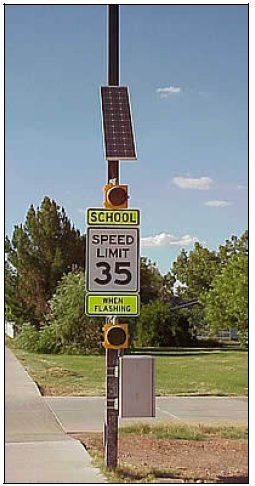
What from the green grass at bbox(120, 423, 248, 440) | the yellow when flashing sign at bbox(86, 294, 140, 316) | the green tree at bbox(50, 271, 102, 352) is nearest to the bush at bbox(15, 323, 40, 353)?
the green tree at bbox(50, 271, 102, 352)

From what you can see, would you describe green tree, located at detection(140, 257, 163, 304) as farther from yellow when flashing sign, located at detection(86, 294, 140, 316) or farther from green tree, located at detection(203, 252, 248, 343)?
yellow when flashing sign, located at detection(86, 294, 140, 316)

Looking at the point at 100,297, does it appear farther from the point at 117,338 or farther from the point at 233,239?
the point at 233,239

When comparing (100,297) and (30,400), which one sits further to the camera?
(30,400)

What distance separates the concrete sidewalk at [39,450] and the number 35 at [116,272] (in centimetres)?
175

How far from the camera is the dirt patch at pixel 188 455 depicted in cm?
863

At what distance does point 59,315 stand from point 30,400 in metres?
12.6

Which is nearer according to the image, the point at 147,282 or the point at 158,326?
the point at 158,326

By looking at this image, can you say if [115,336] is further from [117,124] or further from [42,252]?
[42,252]

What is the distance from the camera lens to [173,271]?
52875mm

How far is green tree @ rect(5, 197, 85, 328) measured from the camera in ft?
106

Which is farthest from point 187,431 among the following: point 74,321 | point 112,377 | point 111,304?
point 74,321

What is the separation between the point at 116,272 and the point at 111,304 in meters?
0.29

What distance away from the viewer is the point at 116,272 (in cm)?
789

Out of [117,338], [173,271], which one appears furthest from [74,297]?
[173,271]
